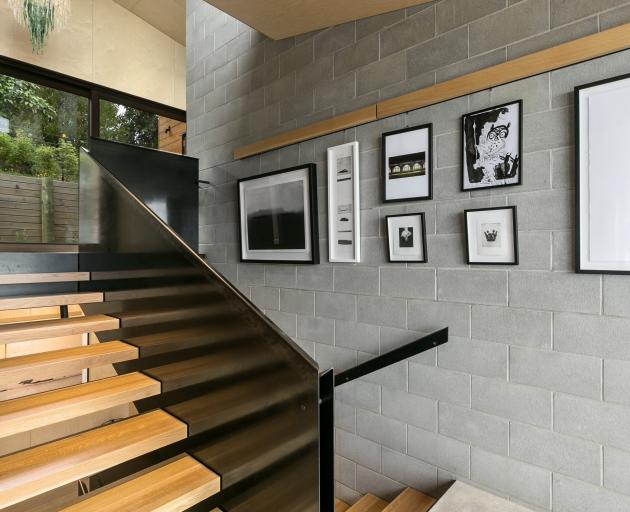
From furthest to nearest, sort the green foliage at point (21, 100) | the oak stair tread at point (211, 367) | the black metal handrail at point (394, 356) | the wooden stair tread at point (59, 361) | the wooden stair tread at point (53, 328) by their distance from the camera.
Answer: the green foliage at point (21, 100)
the wooden stair tread at point (53, 328)
the black metal handrail at point (394, 356)
the wooden stair tread at point (59, 361)
the oak stair tread at point (211, 367)

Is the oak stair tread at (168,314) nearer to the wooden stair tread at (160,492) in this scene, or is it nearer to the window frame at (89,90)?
the wooden stair tread at (160,492)

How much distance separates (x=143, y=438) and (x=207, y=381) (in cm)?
29

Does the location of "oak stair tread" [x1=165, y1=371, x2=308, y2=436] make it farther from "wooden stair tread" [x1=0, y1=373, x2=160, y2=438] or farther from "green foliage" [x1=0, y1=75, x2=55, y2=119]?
"green foliage" [x1=0, y1=75, x2=55, y2=119]

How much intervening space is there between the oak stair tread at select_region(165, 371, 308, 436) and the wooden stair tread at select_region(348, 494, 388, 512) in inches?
43.8

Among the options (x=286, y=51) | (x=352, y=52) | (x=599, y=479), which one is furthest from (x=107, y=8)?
(x=599, y=479)

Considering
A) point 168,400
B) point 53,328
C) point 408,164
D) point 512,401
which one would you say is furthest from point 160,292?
point 512,401

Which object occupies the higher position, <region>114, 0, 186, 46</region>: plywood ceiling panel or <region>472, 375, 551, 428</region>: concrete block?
<region>114, 0, 186, 46</region>: plywood ceiling panel

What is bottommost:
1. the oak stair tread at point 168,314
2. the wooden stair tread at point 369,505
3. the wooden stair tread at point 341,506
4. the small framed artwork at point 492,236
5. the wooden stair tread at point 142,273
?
the wooden stair tread at point 341,506

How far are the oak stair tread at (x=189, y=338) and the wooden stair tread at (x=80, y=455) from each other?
11.8 inches

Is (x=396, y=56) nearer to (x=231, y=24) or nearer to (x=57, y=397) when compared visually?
(x=231, y=24)

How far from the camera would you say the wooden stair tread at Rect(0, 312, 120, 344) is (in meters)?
1.77

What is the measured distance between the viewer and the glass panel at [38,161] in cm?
347

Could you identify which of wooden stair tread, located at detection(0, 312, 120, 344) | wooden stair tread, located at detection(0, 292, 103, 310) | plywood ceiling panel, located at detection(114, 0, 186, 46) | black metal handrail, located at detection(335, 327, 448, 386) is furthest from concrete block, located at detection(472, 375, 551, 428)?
plywood ceiling panel, located at detection(114, 0, 186, 46)

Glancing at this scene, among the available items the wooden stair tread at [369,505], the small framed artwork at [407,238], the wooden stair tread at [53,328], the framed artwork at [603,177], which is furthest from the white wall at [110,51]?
the wooden stair tread at [369,505]
